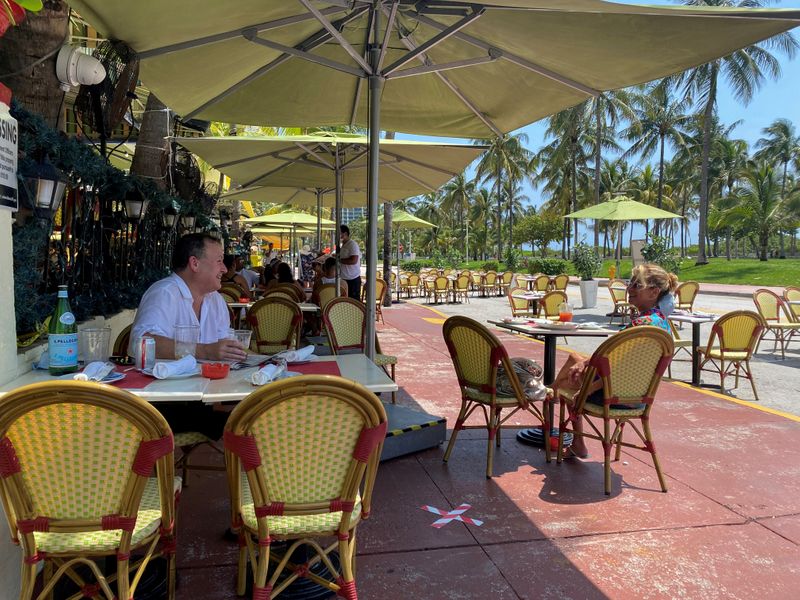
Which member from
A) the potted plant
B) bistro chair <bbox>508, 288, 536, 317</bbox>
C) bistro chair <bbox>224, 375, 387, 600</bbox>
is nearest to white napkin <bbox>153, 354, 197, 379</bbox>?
bistro chair <bbox>224, 375, 387, 600</bbox>

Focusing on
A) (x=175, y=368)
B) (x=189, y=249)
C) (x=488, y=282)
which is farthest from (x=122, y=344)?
(x=488, y=282)

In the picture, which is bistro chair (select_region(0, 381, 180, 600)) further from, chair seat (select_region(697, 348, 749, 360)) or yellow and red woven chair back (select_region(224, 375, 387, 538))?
chair seat (select_region(697, 348, 749, 360))

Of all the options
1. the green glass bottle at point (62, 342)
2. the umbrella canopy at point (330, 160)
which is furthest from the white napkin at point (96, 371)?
the umbrella canopy at point (330, 160)

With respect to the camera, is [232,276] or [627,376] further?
[232,276]

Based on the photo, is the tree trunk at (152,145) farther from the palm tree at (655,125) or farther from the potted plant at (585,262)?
the palm tree at (655,125)

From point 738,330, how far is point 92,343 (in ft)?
21.0

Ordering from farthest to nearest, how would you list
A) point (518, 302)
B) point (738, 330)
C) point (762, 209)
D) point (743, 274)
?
point (762, 209) < point (743, 274) < point (518, 302) < point (738, 330)

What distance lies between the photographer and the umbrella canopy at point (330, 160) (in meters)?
6.54

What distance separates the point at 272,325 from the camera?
561 cm

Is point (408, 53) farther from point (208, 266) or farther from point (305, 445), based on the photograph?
point (305, 445)

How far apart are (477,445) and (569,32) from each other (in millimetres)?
2942

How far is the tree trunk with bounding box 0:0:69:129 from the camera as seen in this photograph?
4.18m

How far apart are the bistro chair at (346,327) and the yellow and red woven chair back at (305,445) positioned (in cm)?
317

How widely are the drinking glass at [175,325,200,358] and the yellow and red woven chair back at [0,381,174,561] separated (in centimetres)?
88
